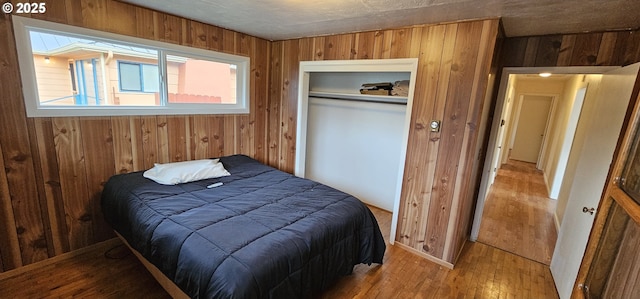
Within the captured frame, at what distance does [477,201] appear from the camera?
302 cm

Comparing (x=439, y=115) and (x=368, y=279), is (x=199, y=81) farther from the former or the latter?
(x=368, y=279)

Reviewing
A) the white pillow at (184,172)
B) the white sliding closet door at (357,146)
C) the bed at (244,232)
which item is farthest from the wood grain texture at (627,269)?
the white pillow at (184,172)

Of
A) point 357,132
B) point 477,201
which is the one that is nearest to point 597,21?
point 477,201

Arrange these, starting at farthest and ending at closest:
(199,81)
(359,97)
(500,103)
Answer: (359,97) → (199,81) → (500,103)

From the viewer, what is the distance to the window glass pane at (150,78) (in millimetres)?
2604

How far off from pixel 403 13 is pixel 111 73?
2601 mm

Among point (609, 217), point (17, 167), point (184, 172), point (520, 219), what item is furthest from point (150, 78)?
point (520, 219)

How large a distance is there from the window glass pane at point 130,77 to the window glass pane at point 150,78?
0.17 feet

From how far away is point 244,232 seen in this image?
1.64 metres

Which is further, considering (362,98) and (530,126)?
(530,126)

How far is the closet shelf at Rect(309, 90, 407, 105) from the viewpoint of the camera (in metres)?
3.08

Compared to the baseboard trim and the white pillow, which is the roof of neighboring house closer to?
the white pillow

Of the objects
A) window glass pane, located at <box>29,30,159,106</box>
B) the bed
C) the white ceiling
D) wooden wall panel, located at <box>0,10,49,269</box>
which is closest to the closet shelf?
the white ceiling

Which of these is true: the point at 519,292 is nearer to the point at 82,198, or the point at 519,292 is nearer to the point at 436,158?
the point at 436,158
